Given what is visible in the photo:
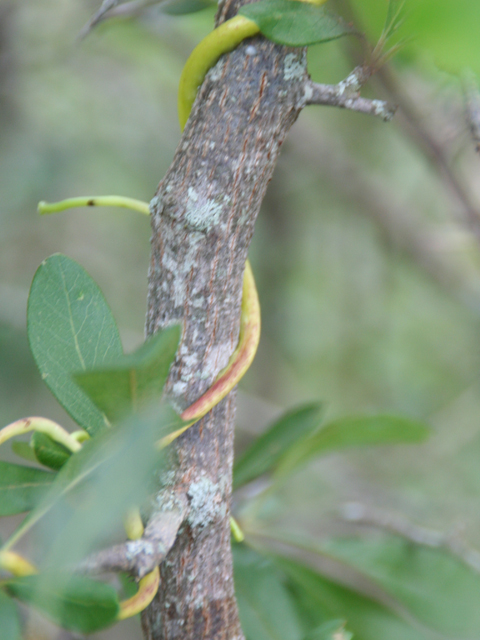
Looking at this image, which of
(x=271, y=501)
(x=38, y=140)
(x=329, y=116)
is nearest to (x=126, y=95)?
(x=38, y=140)

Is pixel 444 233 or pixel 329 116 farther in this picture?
pixel 329 116

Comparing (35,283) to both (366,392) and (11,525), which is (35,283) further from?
(366,392)

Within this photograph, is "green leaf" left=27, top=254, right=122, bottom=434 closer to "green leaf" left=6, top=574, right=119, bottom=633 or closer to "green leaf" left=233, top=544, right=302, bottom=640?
"green leaf" left=6, top=574, right=119, bottom=633

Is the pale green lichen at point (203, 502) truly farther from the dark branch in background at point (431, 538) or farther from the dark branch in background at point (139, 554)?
the dark branch in background at point (431, 538)

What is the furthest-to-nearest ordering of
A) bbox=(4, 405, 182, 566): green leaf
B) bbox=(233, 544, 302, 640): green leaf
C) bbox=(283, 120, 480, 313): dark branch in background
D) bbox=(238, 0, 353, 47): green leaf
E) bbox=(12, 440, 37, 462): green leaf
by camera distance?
bbox=(283, 120, 480, 313): dark branch in background
bbox=(233, 544, 302, 640): green leaf
bbox=(12, 440, 37, 462): green leaf
bbox=(238, 0, 353, 47): green leaf
bbox=(4, 405, 182, 566): green leaf

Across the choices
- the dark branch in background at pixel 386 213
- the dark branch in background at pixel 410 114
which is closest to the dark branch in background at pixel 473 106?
the dark branch in background at pixel 410 114

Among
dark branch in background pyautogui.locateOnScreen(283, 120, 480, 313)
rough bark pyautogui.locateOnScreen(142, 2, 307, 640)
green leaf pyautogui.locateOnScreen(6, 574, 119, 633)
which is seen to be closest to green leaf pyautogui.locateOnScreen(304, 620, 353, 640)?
rough bark pyautogui.locateOnScreen(142, 2, 307, 640)
